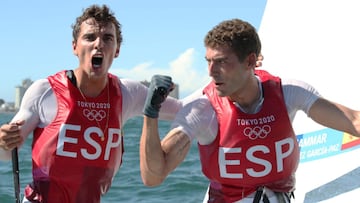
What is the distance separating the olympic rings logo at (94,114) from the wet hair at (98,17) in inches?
12.7

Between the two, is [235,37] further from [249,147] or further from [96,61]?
[96,61]

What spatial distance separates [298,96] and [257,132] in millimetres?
246

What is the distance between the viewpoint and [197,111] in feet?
9.73

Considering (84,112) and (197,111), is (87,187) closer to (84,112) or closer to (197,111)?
(84,112)

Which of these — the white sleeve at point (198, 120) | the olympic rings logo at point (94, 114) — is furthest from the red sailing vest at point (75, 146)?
the white sleeve at point (198, 120)

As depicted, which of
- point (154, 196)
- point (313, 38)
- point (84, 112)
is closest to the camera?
point (84, 112)

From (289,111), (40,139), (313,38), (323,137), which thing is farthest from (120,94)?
(313,38)

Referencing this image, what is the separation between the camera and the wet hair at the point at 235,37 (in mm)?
2857

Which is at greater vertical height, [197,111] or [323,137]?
[197,111]

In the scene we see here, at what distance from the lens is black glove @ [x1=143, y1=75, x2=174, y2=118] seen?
2721 millimetres

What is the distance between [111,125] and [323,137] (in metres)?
1.70

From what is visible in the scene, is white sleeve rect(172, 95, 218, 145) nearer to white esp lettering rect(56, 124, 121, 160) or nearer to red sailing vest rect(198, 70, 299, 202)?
red sailing vest rect(198, 70, 299, 202)

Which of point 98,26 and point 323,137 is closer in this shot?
point 98,26

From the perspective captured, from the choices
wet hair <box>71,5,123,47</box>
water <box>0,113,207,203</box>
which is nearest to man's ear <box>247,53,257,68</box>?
wet hair <box>71,5,123,47</box>
